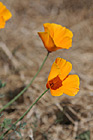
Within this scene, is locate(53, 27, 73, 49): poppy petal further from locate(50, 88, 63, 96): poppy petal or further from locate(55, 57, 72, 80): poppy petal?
locate(50, 88, 63, 96): poppy petal

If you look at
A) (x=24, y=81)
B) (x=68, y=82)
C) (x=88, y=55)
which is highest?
(x=68, y=82)

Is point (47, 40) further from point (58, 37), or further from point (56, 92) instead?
point (56, 92)

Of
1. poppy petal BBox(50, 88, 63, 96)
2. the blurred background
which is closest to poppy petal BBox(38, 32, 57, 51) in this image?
poppy petal BBox(50, 88, 63, 96)

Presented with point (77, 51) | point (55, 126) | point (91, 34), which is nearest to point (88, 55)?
point (77, 51)

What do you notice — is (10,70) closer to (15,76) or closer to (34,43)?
(15,76)

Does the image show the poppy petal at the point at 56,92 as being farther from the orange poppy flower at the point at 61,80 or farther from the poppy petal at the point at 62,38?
the poppy petal at the point at 62,38

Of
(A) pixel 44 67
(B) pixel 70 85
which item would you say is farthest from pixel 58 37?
(A) pixel 44 67

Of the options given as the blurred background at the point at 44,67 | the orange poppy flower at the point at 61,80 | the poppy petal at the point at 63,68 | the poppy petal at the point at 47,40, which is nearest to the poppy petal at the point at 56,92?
the orange poppy flower at the point at 61,80

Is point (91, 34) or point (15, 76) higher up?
point (15, 76)
